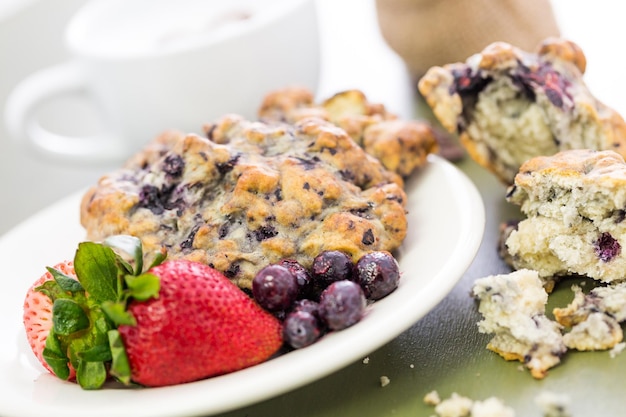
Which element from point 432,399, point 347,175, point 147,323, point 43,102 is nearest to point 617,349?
point 432,399

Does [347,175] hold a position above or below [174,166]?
below

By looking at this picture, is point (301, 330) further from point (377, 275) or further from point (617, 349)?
point (617, 349)

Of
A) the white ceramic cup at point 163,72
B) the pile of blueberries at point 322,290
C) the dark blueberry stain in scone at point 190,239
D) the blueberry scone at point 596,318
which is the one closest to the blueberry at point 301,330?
the pile of blueberries at point 322,290

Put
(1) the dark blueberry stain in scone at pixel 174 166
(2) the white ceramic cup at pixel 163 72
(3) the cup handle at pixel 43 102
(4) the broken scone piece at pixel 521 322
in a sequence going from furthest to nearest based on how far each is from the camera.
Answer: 1. (3) the cup handle at pixel 43 102
2. (2) the white ceramic cup at pixel 163 72
3. (1) the dark blueberry stain in scone at pixel 174 166
4. (4) the broken scone piece at pixel 521 322

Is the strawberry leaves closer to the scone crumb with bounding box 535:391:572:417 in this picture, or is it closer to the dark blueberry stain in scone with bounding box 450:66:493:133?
the scone crumb with bounding box 535:391:572:417

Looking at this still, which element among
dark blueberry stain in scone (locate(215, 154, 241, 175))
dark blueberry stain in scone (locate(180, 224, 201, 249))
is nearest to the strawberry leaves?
dark blueberry stain in scone (locate(180, 224, 201, 249))

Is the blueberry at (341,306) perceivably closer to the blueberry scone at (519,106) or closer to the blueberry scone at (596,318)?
the blueberry scone at (596,318)

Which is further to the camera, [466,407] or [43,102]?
[43,102]
